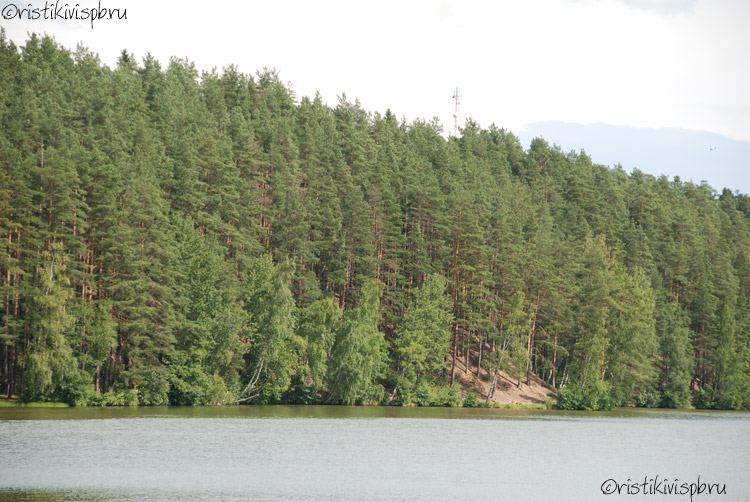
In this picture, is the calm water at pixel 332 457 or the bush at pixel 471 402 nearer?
the calm water at pixel 332 457

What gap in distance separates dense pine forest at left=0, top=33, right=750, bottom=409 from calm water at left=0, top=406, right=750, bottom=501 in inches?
349

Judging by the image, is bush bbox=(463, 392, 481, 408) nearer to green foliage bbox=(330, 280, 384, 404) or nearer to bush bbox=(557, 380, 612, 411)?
bush bbox=(557, 380, 612, 411)

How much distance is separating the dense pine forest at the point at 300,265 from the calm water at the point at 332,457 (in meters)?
8.87

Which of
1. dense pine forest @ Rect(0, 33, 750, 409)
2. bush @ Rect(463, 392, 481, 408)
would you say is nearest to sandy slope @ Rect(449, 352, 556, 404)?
dense pine forest @ Rect(0, 33, 750, 409)

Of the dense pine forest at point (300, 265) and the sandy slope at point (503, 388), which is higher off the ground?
the dense pine forest at point (300, 265)

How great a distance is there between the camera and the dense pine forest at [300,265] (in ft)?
234

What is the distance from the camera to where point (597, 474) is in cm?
4106

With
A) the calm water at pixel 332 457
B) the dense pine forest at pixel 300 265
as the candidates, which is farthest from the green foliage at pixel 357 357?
the calm water at pixel 332 457

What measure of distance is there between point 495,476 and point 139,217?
153 feet

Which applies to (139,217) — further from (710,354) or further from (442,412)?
(710,354)

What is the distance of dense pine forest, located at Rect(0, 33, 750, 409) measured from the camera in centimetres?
7125

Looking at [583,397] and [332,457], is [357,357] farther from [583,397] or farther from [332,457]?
[332,457]

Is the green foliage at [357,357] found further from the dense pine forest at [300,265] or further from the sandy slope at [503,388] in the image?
the sandy slope at [503,388]

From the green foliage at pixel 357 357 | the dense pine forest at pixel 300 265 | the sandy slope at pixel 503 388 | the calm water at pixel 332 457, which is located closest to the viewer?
the calm water at pixel 332 457
